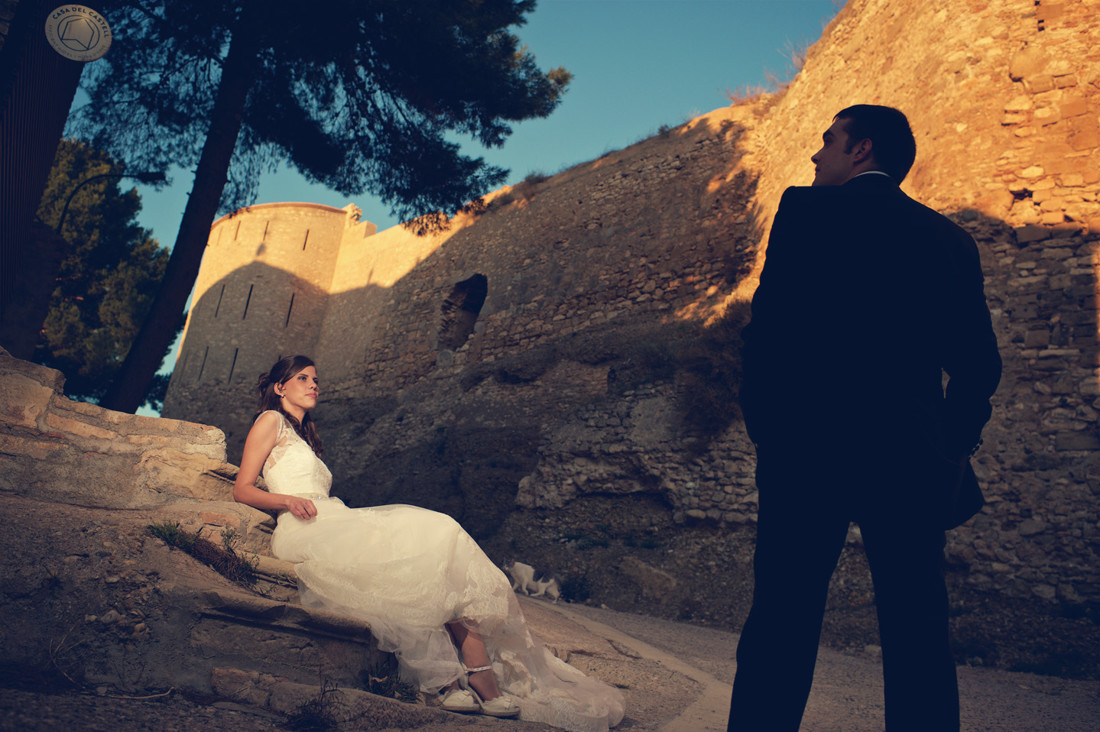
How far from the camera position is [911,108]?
6.37m

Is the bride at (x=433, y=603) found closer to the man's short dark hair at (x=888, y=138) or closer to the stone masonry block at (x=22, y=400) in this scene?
the stone masonry block at (x=22, y=400)

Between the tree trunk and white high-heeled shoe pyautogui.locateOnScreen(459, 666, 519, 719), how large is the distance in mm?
4969

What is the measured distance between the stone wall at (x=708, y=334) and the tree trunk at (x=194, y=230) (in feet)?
13.3

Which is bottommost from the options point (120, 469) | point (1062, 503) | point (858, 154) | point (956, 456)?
point (120, 469)

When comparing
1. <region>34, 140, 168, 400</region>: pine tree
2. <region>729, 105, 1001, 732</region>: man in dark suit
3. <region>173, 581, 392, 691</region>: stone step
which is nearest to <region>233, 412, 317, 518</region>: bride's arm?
<region>173, 581, 392, 691</region>: stone step

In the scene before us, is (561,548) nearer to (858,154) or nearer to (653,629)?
(653,629)

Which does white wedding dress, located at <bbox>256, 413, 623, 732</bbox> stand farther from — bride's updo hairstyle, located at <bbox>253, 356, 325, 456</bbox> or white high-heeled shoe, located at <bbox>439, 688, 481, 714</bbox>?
bride's updo hairstyle, located at <bbox>253, 356, 325, 456</bbox>

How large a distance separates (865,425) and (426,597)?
5.28ft

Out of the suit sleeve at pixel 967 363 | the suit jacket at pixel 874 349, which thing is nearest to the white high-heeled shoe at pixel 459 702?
the suit jacket at pixel 874 349

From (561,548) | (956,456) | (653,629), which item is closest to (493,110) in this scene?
(561,548)

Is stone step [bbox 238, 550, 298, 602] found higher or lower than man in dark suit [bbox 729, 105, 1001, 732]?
lower

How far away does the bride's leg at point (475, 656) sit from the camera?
2.24 metres

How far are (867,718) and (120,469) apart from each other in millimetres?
3563

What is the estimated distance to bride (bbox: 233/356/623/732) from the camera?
220 cm
